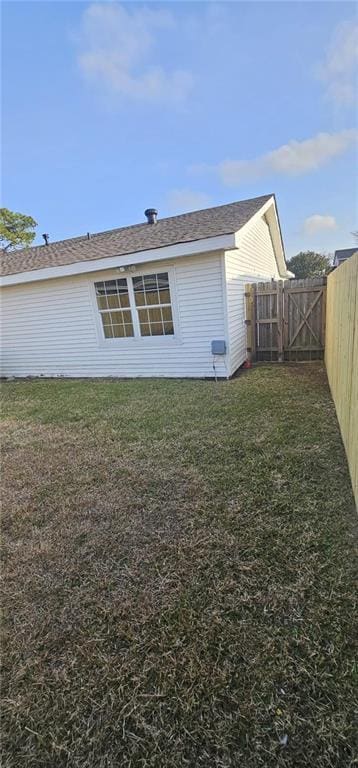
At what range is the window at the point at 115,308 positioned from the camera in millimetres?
7367

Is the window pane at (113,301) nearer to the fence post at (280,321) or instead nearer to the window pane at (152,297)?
the window pane at (152,297)

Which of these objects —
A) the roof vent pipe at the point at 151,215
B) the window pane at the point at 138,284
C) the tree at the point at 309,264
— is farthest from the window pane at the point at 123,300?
the tree at the point at 309,264

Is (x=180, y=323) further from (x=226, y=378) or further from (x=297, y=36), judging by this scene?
(x=297, y=36)

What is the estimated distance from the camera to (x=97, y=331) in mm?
7891

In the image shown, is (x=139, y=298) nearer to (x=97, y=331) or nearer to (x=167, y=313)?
(x=167, y=313)

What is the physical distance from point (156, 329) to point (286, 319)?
10.5 feet

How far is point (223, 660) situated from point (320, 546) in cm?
97

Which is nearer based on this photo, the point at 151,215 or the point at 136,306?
the point at 136,306

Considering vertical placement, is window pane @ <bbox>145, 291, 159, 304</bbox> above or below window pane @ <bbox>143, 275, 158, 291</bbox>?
below

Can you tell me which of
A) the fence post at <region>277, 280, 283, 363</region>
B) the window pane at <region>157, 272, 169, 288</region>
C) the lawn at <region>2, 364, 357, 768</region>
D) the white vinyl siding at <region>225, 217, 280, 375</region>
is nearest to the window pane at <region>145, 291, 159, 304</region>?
the window pane at <region>157, 272, 169, 288</region>

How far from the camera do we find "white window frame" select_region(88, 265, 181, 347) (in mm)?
6728

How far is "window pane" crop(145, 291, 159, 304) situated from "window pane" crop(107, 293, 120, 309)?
0.84 metres


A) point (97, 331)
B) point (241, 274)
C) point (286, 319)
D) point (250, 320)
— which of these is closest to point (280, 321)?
point (286, 319)

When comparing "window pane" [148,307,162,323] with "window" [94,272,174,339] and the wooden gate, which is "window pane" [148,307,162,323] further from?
the wooden gate
